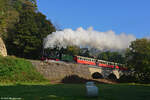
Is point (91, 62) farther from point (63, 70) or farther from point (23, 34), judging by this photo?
point (23, 34)

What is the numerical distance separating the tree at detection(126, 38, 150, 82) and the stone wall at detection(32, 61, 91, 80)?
12385 mm

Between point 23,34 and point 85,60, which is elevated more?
point 23,34

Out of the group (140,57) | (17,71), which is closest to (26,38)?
(17,71)

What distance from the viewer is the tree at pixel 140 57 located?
42656mm

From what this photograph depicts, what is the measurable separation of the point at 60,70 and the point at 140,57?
827 inches

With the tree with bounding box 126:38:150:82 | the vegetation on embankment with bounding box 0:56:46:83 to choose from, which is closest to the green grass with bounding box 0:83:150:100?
the vegetation on embankment with bounding box 0:56:46:83

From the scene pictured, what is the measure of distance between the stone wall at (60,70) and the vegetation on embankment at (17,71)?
2053 mm

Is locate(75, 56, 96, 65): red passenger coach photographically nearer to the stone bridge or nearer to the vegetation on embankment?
the stone bridge

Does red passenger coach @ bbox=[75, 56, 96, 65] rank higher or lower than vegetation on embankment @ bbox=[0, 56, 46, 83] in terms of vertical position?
higher

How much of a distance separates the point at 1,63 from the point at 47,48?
2065cm

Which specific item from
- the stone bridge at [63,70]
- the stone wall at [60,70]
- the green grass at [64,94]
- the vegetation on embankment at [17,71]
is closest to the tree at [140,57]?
the stone bridge at [63,70]

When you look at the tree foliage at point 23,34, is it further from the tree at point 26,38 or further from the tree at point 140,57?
the tree at point 140,57

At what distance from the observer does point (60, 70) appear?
35906 mm

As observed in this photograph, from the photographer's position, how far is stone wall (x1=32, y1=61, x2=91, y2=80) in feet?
107
